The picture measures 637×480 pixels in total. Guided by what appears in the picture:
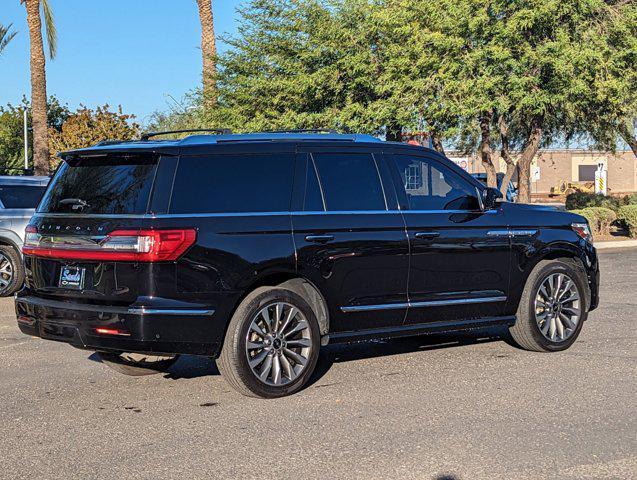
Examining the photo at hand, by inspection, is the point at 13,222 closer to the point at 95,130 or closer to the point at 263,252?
the point at 263,252

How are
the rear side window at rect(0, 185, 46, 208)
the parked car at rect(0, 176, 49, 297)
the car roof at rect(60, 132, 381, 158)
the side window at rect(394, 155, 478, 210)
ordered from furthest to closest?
the rear side window at rect(0, 185, 46, 208) < the parked car at rect(0, 176, 49, 297) < the side window at rect(394, 155, 478, 210) < the car roof at rect(60, 132, 381, 158)

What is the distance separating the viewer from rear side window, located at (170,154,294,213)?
264 inches

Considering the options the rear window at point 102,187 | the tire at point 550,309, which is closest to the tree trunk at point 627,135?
the tire at point 550,309

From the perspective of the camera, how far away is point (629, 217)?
2816 centimetres

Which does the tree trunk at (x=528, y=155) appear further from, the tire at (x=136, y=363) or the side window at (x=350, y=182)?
the tire at (x=136, y=363)

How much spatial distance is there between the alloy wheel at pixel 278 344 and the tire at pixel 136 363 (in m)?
1.10

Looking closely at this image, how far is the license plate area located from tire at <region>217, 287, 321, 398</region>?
44.6 inches

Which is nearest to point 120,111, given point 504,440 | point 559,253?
point 559,253

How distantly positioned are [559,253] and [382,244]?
226cm

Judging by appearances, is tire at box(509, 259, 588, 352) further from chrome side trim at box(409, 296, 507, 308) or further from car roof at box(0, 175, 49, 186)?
car roof at box(0, 175, 49, 186)

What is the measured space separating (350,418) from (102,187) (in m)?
2.53

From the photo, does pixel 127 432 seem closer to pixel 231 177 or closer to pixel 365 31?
pixel 231 177

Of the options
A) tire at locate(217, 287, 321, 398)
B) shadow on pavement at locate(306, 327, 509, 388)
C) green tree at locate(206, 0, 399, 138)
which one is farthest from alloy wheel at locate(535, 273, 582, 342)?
green tree at locate(206, 0, 399, 138)

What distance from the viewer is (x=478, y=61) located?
77.5ft
